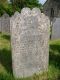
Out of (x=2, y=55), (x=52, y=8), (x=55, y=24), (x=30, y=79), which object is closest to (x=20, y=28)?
(x=30, y=79)

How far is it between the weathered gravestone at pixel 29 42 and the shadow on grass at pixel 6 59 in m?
0.62

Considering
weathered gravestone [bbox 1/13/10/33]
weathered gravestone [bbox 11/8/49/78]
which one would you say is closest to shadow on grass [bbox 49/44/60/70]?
weathered gravestone [bbox 11/8/49/78]

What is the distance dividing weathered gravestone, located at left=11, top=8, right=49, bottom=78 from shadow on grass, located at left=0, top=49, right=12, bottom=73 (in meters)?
0.62

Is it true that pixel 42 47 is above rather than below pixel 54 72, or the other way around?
above

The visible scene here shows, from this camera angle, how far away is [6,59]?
1027 centimetres

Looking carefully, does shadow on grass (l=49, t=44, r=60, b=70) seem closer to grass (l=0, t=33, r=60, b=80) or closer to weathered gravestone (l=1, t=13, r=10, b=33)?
grass (l=0, t=33, r=60, b=80)

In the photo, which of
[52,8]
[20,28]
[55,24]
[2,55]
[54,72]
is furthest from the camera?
[52,8]

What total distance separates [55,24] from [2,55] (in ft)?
21.1

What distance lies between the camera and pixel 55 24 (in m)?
16.5

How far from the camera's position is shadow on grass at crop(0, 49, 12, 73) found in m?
9.25

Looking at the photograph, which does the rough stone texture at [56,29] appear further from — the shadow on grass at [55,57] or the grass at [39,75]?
the grass at [39,75]

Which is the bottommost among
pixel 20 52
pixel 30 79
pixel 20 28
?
pixel 30 79

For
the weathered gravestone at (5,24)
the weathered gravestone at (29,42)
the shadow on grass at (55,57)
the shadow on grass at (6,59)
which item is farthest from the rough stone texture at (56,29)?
the weathered gravestone at (29,42)

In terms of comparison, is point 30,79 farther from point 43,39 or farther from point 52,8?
point 52,8
